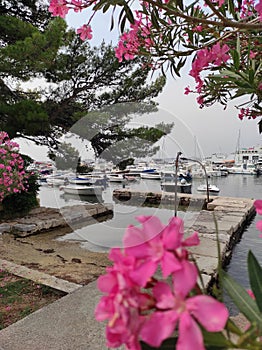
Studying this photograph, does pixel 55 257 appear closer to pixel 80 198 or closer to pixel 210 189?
pixel 80 198

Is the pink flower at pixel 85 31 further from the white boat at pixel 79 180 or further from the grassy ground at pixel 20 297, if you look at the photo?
the white boat at pixel 79 180

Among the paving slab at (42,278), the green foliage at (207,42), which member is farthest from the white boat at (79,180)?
the green foliage at (207,42)

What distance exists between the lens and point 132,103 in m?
7.05

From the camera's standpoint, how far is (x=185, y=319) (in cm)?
21

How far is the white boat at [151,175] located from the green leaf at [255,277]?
10512 millimetres

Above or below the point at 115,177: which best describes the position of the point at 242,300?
above

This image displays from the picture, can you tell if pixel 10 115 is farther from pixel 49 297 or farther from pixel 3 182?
pixel 49 297

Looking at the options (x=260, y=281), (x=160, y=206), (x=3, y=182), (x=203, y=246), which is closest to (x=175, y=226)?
(x=260, y=281)

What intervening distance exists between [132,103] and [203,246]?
14.4ft

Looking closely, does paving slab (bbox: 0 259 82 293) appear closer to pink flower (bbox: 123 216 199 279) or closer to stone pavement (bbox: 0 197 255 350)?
stone pavement (bbox: 0 197 255 350)

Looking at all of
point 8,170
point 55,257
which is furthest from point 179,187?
point 55,257

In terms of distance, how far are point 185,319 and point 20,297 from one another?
2.41 meters

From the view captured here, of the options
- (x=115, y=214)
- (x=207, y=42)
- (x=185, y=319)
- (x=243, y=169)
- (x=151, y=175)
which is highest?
(x=207, y=42)

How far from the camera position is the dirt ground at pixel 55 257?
291 centimetres
